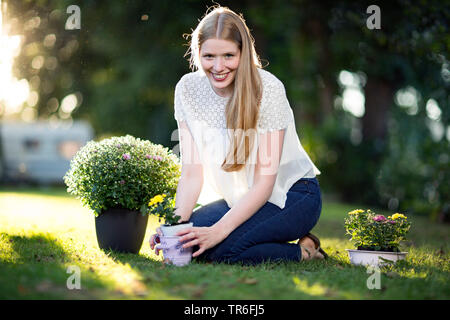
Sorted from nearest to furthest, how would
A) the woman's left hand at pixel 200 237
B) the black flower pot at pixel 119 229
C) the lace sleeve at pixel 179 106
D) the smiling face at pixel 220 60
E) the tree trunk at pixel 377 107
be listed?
the woman's left hand at pixel 200 237 < the smiling face at pixel 220 60 < the lace sleeve at pixel 179 106 < the black flower pot at pixel 119 229 < the tree trunk at pixel 377 107

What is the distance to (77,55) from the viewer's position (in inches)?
487

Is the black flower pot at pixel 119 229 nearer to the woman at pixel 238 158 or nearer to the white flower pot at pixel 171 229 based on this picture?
the woman at pixel 238 158

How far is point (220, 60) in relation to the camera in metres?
3.61

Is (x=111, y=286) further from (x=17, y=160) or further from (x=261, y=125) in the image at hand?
(x=17, y=160)

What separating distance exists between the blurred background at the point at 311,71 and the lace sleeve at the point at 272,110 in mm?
3361

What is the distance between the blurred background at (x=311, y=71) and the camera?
26.4 ft

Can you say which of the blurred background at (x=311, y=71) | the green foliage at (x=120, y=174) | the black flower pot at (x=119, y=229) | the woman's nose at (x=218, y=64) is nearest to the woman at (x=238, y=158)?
the woman's nose at (x=218, y=64)

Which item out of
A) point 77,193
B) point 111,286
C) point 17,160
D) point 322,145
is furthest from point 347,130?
point 17,160

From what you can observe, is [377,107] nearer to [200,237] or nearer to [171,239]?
[200,237]

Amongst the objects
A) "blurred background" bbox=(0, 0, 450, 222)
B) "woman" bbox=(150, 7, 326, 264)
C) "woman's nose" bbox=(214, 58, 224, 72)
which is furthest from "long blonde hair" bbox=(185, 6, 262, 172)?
"blurred background" bbox=(0, 0, 450, 222)

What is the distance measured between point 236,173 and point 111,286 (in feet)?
4.71

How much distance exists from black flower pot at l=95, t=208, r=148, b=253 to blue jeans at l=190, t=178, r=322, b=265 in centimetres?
53

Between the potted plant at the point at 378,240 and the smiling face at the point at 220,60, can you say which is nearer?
the smiling face at the point at 220,60

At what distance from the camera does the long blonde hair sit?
362cm
